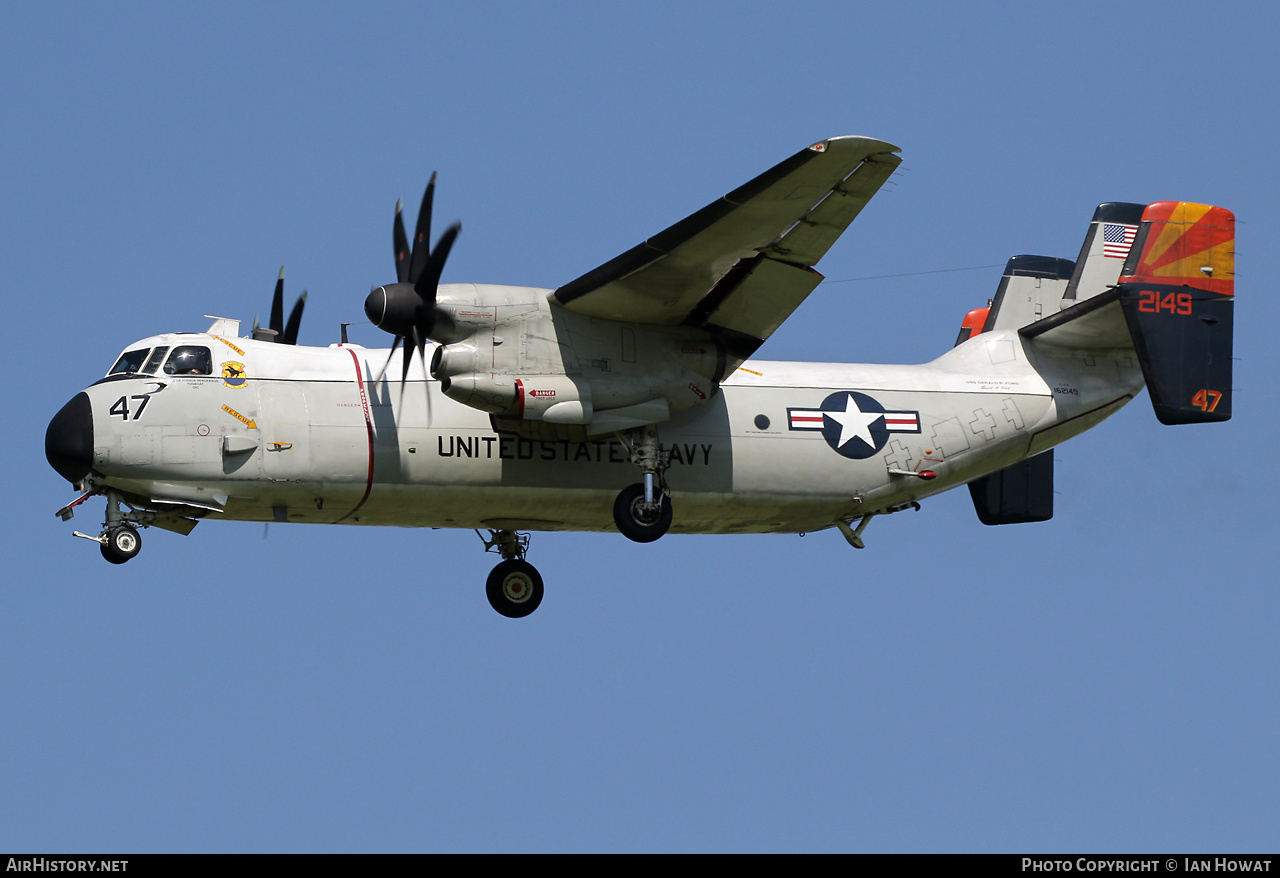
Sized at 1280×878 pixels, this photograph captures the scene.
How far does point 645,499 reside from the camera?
902 inches

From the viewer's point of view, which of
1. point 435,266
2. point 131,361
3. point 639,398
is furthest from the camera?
point 639,398

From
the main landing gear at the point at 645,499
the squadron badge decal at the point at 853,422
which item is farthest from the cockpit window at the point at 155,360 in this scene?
the squadron badge decal at the point at 853,422

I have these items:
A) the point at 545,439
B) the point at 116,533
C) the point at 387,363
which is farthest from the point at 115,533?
the point at 545,439

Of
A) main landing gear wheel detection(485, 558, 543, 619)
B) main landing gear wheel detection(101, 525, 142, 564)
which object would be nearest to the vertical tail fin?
main landing gear wheel detection(485, 558, 543, 619)

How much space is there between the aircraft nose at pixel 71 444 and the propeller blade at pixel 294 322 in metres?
4.27

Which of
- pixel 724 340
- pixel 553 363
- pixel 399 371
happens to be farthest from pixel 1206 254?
pixel 399 371

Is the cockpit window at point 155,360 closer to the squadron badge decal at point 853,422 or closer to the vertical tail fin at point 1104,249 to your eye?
the squadron badge decal at point 853,422

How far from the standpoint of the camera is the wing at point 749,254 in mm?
20547

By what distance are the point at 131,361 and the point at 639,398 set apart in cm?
633

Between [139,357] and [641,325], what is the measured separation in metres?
6.26

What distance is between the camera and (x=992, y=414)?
24.9m

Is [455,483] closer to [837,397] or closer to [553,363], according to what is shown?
[553,363]

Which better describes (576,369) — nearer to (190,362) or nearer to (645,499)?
(645,499)
